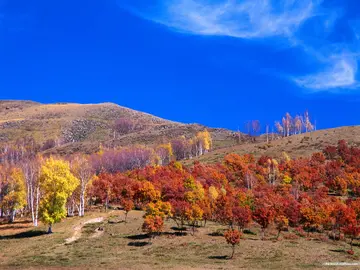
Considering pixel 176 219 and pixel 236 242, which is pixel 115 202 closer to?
pixel 176 219

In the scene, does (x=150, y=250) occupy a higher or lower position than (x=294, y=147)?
lower

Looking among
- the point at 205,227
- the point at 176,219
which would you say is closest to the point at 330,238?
the point at 205,227

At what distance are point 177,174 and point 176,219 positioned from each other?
3995 centimetres

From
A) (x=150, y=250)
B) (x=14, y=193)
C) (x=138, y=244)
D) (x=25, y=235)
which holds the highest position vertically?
(x=14, y=193)

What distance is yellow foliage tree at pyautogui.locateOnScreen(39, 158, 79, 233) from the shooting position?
7525cm

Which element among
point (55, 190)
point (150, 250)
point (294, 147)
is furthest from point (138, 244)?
point (294, 147)

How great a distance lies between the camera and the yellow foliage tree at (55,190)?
247ft

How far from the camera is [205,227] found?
81.6 m

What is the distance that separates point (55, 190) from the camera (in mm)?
77000

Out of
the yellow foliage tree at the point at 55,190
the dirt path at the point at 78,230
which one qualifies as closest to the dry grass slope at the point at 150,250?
the dirt path at the point at 78,230

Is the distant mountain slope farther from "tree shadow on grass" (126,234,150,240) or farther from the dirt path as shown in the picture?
"tree shadow on grass" (126,234,150,240)

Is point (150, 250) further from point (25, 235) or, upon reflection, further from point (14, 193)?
point (14, 193)

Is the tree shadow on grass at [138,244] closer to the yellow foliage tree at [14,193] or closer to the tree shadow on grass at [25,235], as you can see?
the tree shadow on grass at [25,235]

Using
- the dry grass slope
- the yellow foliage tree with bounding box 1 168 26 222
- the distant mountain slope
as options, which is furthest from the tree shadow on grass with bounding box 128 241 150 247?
the distant mountain slope
